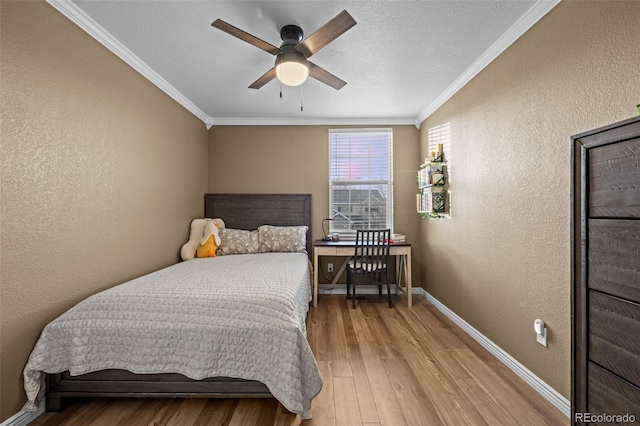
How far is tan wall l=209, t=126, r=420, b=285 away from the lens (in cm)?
424

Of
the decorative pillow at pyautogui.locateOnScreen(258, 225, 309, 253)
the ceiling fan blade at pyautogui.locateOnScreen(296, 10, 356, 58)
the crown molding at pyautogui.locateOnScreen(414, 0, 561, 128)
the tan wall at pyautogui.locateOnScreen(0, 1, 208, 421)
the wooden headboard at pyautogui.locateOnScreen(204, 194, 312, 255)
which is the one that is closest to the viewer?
the tan wall at pyautogui.locateOnScreen(0, 1, 208, 421)

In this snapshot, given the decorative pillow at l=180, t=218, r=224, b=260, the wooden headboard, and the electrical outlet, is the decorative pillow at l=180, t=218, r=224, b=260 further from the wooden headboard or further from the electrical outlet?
the electrical outlet

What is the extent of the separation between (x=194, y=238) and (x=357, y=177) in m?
2.35

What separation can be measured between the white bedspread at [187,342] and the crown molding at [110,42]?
183 centimetres

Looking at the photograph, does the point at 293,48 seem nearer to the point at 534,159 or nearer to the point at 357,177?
the point at 534,159

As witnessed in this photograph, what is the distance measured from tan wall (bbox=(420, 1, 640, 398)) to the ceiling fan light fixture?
60.5 inches

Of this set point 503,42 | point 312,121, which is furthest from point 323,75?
point 312,121

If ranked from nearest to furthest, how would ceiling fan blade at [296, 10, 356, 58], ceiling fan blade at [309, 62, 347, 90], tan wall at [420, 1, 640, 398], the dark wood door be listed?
the dark wood door
tan wall at [420, 1, 640, 398]
ceiling fan blade at [296, 10, 356, 58]
ceiling fan blade at [309, 62, 347, 90]

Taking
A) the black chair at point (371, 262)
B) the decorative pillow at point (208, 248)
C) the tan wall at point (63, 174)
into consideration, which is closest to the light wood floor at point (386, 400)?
the tan wall at point (63, 174)

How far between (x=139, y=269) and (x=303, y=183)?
231cm

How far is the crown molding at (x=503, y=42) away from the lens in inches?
72.5

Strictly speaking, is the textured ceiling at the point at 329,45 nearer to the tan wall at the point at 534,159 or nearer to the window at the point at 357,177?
the tan wall at the point at 534,159

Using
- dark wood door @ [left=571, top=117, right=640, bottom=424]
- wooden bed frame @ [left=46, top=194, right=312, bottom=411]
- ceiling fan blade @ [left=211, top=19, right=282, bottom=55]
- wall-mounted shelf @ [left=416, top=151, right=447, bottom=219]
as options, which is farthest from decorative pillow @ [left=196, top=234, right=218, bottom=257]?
dark wood door @ [left=571, top=117, right=640, bottom=424]

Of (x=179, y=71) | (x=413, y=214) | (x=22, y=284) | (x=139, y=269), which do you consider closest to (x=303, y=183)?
(x=413, y=214)
